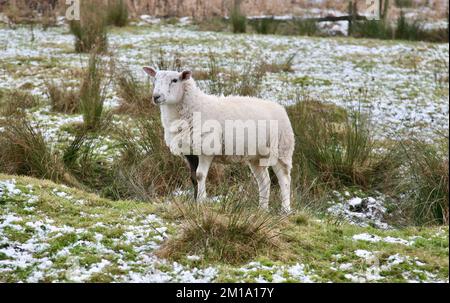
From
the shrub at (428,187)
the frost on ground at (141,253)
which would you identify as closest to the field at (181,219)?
the frost on ground at (141,253)

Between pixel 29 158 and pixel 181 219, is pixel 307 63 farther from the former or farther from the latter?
pixel 181 219

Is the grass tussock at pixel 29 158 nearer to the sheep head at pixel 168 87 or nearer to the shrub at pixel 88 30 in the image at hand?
the sheep head at pixel 168 87

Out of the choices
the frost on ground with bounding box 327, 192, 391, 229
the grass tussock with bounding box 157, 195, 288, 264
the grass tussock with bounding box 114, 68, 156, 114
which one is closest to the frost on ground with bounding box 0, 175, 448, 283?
the grass tussock with bounding box 157, 195, 288, 264

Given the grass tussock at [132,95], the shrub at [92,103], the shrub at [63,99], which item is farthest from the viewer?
the shrub at [63,99]

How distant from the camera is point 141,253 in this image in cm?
547

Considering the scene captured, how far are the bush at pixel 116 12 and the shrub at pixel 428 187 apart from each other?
11907 mm

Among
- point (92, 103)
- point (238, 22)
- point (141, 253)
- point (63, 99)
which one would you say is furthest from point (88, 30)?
point (141, 253)

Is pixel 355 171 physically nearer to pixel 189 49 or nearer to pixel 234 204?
pixel 234 204

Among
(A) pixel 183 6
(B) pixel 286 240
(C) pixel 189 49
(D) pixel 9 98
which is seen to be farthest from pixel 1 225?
(A) pixel 183 6

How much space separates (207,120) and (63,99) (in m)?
4.85

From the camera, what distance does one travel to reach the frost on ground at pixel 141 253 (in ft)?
16.8

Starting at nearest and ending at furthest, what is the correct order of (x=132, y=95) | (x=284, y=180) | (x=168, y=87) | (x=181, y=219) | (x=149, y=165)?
1. (x=181, y=219)
2. (x=168, y=87)
3. (x=284, y=180)
4. (x=149, y=165)
5. (x=132, y=95)

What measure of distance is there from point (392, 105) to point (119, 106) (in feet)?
15.1

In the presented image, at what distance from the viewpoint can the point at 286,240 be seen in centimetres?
582
